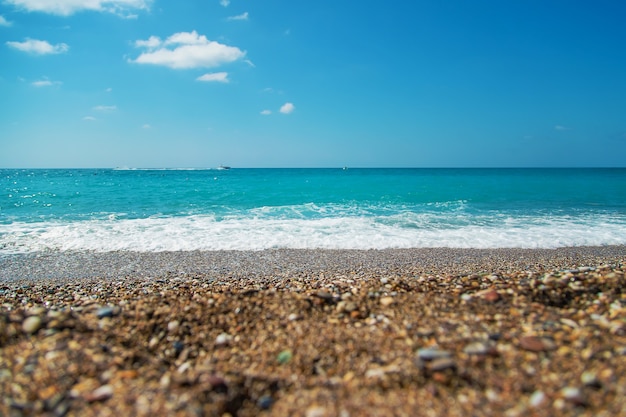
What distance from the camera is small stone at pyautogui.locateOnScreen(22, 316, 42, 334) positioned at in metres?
3.00

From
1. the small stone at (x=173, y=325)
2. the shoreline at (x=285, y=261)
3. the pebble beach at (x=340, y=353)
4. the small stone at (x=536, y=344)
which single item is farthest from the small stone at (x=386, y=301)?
the shoreline at (x=285, y=261)

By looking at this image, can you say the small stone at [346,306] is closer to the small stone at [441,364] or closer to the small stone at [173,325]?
the small stone at [441,364]

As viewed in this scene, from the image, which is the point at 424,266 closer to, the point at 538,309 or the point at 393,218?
the point at 538,309

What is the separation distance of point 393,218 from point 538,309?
12.7m

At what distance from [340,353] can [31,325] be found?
2897 millimetres

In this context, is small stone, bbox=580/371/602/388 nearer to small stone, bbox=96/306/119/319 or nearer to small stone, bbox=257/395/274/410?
small stone, bbox=257/395/274/410

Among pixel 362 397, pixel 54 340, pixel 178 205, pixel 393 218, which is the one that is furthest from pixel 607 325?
pixel 178 205

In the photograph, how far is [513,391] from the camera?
2.22 meters

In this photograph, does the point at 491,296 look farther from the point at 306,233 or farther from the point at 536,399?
the point at 306,233

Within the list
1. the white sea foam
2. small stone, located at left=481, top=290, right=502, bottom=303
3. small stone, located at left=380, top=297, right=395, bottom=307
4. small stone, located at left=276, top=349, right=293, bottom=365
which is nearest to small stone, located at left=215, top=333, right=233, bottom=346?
small stone, located at left=276, top=349, right=293, bottom=365

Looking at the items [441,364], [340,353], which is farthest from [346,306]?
[441,364]

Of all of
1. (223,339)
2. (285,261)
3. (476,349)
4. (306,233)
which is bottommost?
(285,261)

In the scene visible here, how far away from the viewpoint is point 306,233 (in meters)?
12.4

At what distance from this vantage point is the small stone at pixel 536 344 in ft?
8.61
